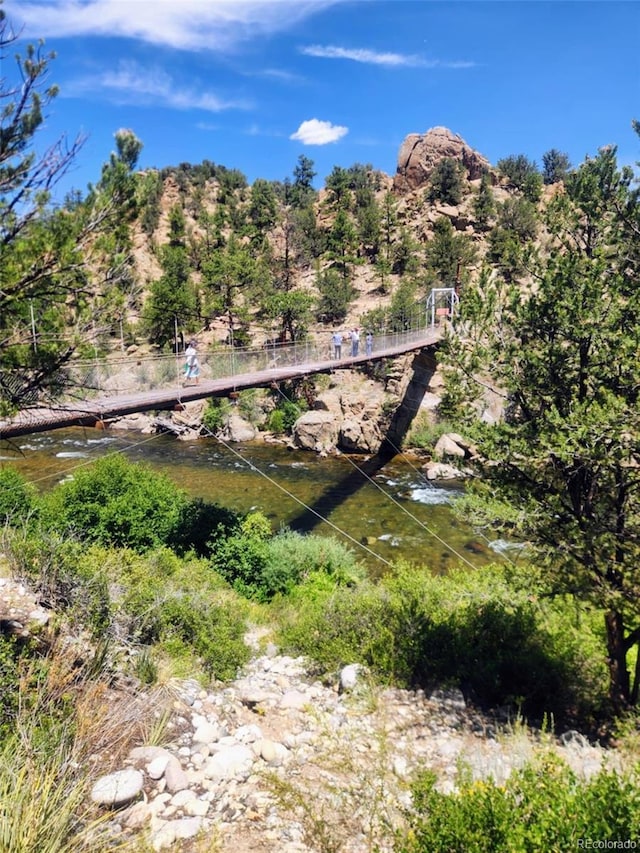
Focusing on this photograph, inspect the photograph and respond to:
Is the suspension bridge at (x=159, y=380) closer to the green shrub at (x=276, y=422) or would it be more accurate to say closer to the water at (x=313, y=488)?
the water at (x=313, y=488)

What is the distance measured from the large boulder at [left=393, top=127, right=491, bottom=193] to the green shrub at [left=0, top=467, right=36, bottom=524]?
42685 millimetres

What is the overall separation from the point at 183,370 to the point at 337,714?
7895 mm

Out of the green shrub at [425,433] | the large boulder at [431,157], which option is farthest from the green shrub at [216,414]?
the large boulder at [431,157]

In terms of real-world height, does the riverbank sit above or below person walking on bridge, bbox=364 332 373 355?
below

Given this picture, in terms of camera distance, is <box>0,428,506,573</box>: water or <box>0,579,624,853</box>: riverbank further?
<box>0,428,506,573</box>: water

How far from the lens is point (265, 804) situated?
3.34 meters

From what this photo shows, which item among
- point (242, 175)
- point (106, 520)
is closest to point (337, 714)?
point (106, 520)

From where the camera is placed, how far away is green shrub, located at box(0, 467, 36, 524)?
29.6 feet

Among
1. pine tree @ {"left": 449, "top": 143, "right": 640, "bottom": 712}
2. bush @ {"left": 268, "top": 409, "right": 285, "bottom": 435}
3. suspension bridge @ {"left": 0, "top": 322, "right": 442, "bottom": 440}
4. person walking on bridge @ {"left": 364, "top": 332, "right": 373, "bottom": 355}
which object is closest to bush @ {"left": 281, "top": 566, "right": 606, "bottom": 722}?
pine tree @ {"left": 449, "top": 143, "right": 640, "bottom": 712}

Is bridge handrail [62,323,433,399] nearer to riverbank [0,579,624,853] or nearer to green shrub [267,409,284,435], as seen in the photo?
riverbank [0,579,624,853]

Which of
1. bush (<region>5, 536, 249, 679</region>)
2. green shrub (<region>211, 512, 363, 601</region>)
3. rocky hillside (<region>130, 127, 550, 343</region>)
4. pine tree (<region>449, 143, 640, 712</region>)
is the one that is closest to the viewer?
pine tree (<region>449, 143, 640, 712</region>)

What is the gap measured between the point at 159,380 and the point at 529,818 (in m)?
9.53

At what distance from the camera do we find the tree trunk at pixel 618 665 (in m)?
4.77

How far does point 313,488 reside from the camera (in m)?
16.1
